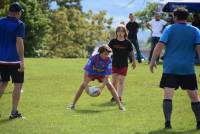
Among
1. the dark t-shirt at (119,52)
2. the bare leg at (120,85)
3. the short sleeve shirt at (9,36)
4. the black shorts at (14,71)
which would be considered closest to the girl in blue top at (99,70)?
the bare leg at (120,85)

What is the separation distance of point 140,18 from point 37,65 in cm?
4617

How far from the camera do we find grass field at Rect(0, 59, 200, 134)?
1116 centimetres

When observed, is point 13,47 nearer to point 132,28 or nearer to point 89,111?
point 89,111

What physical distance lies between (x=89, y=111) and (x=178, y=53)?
3035mm

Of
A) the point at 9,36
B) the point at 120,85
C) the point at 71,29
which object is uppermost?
the point at 9,36

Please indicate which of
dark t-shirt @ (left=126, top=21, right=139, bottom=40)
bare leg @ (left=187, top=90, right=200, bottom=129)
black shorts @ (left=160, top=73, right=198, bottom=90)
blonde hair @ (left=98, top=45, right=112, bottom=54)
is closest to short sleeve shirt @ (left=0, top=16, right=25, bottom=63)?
blonde hair @ (left=98, top=45, right=112, bottom=54)

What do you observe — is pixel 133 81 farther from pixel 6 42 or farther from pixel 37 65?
pixel 6 42

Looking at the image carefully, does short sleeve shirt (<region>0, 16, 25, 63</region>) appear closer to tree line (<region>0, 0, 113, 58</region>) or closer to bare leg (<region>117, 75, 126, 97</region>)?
bare leg (<region>117, 75, 126, 97</region>)

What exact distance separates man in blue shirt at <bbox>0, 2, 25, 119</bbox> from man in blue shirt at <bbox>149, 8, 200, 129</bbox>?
2.35 meters

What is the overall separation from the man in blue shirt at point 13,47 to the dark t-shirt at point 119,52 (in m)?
3.56

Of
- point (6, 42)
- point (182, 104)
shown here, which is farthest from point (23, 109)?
point (182, 104)

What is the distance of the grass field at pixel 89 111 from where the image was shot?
440 inches

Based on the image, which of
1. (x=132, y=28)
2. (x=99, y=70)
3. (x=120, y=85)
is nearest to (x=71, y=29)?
(x=132, y=28)

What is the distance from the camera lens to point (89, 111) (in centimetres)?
1347
